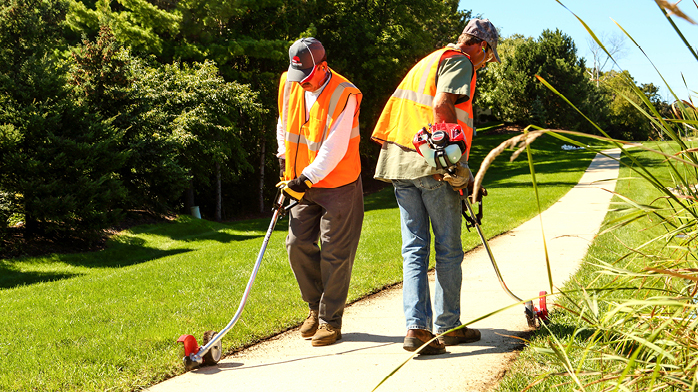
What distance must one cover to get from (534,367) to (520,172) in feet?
84.5

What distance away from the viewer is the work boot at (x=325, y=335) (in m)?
4.09

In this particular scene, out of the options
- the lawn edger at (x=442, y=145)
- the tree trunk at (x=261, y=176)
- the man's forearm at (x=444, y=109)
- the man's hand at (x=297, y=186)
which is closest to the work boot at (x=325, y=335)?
the man's hand at (x=297, y=186)

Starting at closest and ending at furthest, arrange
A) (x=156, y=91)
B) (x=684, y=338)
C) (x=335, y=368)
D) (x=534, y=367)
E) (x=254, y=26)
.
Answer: (x=684, y=338), (x=534, y=367), (x=335, y=368), (x=156, y=91), (x=254, y=26)

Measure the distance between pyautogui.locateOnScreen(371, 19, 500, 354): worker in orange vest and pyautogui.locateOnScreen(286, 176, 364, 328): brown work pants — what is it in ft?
1.40

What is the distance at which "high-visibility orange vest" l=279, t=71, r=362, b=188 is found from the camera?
163 inches

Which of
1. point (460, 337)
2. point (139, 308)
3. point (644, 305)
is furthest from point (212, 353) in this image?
point (644, 305)

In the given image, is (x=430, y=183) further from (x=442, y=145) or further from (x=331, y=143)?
(x=331, y=143)

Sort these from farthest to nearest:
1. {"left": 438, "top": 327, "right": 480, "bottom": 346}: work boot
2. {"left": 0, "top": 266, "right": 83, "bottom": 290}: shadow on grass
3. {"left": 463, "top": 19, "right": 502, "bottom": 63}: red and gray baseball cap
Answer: {"left": 0, "top": 266, "right": 83, "bottom": 290}: shadow on grass, {"left": 438, "top": 327, "right": 480, "bottom": 346}: work boot, {"left": 463, "top": 19, "right": 502, "bottom": 63}: red and gray baseball cap

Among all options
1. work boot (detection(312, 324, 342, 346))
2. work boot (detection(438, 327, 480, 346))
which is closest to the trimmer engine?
work boot (detection(438, 327, 480, 346))

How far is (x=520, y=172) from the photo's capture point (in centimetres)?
2786

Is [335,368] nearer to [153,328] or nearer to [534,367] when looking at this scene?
[534,367]

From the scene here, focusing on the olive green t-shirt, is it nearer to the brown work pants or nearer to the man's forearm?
the man's forearm

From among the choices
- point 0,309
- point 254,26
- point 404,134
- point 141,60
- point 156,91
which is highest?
point 254,26

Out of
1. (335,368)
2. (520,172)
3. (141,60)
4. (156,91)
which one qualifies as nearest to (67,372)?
(335,368)
